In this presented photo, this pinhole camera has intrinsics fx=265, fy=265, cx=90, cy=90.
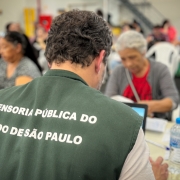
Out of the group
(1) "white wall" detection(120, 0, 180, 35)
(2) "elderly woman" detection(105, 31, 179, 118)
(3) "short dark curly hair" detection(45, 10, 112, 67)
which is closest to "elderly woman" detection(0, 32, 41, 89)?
(2) "elderly woman" detection(105, 31, 179, 118)

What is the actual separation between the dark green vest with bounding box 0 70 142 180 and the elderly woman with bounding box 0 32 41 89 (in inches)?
64.8

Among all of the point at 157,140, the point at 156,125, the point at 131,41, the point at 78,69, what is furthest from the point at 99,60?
the point at 131,41

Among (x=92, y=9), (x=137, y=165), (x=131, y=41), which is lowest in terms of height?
(x=137, y=165)

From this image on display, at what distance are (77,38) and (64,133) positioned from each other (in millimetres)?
300

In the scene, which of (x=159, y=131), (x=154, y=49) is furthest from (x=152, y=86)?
(x=154, y=49)

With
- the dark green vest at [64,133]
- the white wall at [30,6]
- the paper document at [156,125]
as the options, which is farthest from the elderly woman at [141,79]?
the white wall at [30,6]

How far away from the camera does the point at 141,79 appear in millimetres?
2188

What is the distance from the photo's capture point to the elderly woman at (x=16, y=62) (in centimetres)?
244

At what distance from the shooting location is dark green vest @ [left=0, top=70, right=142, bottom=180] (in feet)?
2.34

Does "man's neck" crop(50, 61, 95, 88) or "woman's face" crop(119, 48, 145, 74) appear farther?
"woman's face" crop(119, 48, 145, 74)

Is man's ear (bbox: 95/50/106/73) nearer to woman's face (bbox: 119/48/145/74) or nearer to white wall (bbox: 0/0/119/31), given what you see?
woman's face (bbox: 119/48/145/74)

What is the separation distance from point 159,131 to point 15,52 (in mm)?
1496

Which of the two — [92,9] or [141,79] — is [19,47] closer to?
[141,79]

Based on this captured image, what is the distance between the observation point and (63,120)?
75 centimetres
